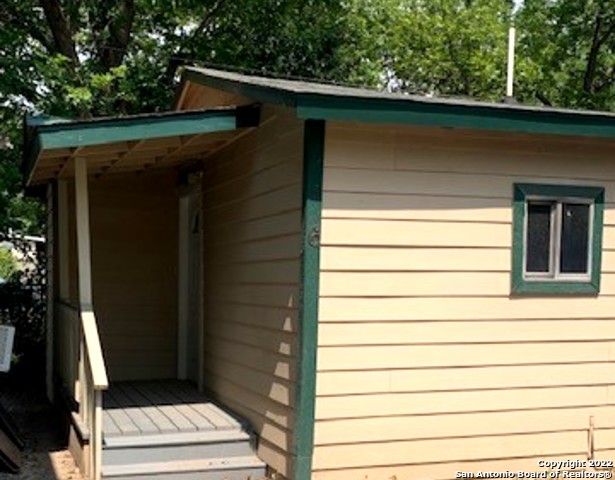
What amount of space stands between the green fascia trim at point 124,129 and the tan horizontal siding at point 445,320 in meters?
0.96

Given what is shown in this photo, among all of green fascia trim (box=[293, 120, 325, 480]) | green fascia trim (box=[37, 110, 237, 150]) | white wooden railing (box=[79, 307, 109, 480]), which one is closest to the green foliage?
white wooden railing (box=[79, 307, 109, 480])

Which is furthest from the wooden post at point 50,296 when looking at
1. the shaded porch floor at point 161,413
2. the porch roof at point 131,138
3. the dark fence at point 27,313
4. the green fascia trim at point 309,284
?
the green fascia trim at point 309,284

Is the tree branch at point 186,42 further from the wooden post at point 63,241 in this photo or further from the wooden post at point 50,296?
Answer: the wooden post at point 63,241

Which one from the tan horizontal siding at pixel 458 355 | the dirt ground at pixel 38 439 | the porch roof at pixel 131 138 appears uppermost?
the porch roof at pixel 131 138

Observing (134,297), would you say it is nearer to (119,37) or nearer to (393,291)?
(393,291)

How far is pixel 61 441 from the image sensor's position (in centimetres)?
687

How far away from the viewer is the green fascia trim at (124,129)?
473 centimetres

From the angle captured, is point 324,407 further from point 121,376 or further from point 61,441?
point 121,376

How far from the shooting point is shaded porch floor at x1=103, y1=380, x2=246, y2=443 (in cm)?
536

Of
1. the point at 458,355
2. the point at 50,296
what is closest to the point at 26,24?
the point at 50,296

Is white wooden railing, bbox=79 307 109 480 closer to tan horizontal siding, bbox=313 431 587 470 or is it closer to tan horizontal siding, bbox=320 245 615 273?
tan horizontal siding, bbox=313 431 587 470

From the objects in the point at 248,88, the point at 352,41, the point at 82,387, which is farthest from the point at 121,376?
the point at 352,41

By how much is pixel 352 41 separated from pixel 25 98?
23.5 feet

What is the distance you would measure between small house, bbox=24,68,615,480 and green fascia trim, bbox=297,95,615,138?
0.01 metres
